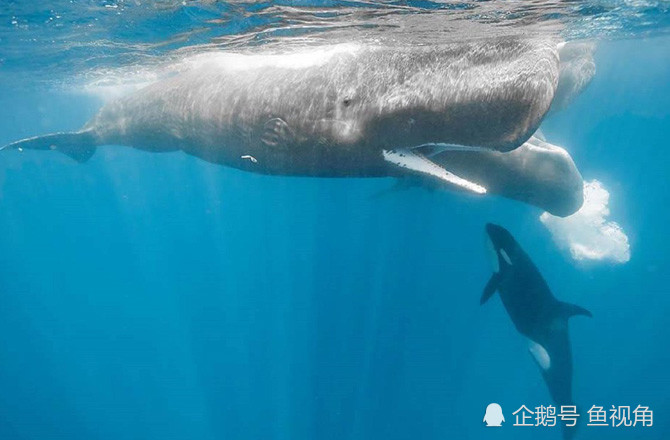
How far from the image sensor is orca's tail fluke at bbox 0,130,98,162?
599 inches

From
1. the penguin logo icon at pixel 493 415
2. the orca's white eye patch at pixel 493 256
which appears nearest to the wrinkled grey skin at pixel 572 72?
the orca's white eye patch at pixel 493 256

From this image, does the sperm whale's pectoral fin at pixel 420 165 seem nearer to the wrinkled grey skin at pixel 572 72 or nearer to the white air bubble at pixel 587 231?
the wrinkled grey skin at pixel 572 72

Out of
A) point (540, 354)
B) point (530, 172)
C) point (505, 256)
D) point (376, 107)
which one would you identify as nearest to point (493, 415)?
point (540, 354)

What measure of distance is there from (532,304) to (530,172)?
4715mm

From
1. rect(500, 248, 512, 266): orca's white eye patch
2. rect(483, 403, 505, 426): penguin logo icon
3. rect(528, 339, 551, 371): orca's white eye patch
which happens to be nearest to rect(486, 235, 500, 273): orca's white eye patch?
rect(500, 248, 512, 266): orca's white eye patch

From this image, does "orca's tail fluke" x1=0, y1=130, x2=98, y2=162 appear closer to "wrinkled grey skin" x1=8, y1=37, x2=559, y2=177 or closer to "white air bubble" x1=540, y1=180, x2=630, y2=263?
"wrinkled grey skin" x1=8, y1=37, x2=559, y2=177

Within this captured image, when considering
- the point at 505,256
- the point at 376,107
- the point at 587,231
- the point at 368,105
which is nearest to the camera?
the point at 376,107

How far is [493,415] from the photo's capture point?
2430cm

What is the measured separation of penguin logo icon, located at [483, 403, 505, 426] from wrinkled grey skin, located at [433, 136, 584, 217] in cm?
1826

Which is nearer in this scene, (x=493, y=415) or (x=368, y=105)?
(x=368, y=105)

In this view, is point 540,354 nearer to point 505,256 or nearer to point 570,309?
point 570,309

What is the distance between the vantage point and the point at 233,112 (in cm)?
820

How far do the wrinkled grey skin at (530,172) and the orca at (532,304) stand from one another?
2726mm

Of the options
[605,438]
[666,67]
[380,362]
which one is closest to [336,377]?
[380,362]
